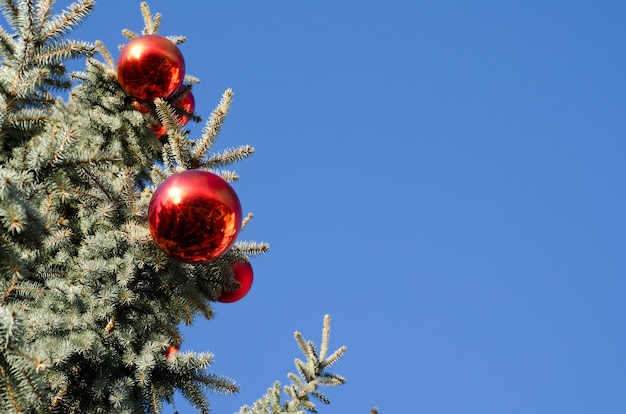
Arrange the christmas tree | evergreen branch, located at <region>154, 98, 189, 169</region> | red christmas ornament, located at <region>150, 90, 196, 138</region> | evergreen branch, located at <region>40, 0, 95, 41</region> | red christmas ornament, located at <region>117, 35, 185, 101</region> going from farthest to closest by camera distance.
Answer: red christmas ornament, located at <region>150, 90, 196, 138</region>
red christmas ornament, located at <region>117, 35, 185, 101</region>
evergreen branch, located at <region>154, 98, 189, 169</region>
evergreen branch, located at <region>40, 0, 95, 41</region>
the christmas tree

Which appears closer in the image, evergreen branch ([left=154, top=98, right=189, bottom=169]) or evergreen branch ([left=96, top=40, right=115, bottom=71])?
evergreen branch ([left=154, top=98, right=189, bottom=169])

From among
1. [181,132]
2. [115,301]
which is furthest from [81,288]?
[181,132]

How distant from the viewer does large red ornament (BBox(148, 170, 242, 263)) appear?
14.4ft

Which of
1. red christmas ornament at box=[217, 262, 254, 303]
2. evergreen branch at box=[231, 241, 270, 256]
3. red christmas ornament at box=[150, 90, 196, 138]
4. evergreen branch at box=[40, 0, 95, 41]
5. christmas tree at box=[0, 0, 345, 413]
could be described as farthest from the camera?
red christmas ornament at box=[150, 90, 196, 138]

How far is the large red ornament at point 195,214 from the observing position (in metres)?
4.38

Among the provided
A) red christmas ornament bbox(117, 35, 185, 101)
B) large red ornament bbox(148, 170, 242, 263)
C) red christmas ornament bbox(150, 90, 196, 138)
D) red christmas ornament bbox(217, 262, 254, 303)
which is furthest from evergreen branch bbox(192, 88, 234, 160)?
red christmas ornament bbox(150, 90, 196, 138)

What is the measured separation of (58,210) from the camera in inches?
265

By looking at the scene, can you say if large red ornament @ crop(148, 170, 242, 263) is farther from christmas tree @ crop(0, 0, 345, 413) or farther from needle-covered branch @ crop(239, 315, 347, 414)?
needle-covered branch @ crop(239, 315, 347, 414)

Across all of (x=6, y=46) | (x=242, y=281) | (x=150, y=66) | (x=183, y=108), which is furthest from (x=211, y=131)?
Result: (x=183, y=108)

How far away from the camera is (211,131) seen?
16.5ft

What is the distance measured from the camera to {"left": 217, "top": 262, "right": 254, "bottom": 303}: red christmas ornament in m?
6.78

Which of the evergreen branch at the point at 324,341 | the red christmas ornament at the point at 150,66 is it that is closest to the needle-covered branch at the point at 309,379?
the evergreen branch at the point at 324,341

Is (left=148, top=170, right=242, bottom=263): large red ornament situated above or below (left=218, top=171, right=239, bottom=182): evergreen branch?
below

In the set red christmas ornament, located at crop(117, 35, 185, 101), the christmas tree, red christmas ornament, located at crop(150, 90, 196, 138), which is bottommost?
the christmas tree
